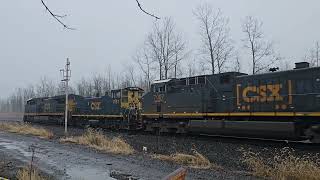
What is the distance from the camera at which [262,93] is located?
17547 mm

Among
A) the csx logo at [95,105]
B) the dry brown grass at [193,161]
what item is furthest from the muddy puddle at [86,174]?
the csx logo at [95,105]

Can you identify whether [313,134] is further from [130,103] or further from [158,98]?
[130,103]

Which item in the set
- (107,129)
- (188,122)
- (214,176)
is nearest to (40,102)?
(107,129)

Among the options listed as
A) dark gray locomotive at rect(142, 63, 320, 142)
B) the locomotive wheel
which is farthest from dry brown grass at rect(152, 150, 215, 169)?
the locomotive wheel

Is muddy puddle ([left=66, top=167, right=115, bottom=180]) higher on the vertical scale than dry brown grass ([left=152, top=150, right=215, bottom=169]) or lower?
lower

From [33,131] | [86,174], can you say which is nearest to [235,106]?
[86,174]

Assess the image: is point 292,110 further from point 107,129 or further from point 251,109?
point 107,129

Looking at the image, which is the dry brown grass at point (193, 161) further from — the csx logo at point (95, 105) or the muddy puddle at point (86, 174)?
the csx logo at point (95, 105)

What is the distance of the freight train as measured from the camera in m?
15.7

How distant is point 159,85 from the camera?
2409cm

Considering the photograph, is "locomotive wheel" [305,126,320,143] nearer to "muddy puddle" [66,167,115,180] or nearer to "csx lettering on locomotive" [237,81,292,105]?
"csx lettering on locomotive" [237,81,292,105]

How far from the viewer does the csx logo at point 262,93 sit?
55.4 feet

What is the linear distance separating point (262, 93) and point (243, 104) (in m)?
1.17

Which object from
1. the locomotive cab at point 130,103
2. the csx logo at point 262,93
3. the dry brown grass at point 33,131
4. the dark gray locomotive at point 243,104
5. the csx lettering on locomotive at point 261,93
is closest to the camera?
the dark gray locomotive at point 243,104
